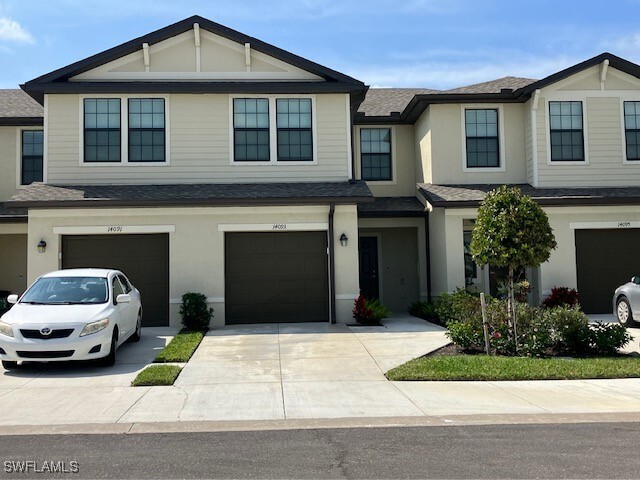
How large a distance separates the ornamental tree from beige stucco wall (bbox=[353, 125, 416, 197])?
26.4 ft

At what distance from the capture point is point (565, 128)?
56.1 feet

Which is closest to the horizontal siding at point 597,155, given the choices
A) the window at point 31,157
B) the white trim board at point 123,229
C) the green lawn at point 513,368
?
the green lawn at point 513,368

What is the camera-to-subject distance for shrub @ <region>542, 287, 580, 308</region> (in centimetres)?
1551

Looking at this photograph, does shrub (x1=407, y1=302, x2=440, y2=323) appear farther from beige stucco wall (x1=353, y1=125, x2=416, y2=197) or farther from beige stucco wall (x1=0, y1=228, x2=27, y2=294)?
beige stucco wall (x1=0, y1=228, x2=27, y2=294)

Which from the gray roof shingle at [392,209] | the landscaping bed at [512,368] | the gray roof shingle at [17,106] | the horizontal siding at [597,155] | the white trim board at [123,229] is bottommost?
the landscaping bed at [512,368]

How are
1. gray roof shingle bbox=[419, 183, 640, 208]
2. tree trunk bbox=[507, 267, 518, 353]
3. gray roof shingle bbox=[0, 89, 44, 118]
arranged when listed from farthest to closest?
1. gray roof shingle bbox=[0, 89, 44, 118]
2. gray roof shingle bbox=[419, 183, 640, 208]
3. tree trunk bbox=[507, 267, 518, 353]

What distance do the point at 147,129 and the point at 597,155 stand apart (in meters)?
12.7

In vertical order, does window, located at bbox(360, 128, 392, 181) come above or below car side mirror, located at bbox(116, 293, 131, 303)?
above

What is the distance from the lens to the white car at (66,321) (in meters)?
9.23

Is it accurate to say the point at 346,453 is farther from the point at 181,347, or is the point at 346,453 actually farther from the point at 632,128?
the point at 632,128

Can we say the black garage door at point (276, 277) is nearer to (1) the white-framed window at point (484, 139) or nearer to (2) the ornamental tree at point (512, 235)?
(2) the ornamental tree at point (512, 235)

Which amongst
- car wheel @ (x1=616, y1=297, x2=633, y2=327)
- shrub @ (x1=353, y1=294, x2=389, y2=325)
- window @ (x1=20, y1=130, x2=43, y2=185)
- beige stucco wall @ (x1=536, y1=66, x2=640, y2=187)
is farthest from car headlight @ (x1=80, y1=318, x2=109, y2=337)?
beige stucco wall @ (x1=536, y1=66, x2=640, y2=187)

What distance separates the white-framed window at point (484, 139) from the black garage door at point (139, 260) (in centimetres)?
906

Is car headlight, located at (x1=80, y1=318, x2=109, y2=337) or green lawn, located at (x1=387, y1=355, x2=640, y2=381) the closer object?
green lawn, located at (x1=387, y1=355, x2=640, y2=381)
